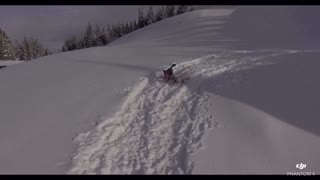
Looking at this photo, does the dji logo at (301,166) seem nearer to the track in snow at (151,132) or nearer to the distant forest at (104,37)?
the track in snow at (151,132)

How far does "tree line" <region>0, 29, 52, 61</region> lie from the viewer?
5672cm

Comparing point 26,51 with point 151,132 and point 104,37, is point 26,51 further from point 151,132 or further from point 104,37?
point 151,132

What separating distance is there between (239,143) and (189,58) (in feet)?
22.2

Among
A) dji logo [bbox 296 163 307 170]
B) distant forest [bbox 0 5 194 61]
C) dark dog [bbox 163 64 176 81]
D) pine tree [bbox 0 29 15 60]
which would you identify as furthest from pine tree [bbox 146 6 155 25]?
dji logo [bbox 296 163 307 170]

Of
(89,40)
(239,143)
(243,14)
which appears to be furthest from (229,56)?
(89,40)

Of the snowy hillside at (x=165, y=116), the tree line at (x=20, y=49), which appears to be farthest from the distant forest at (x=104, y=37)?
the snowy hillside at (x=165, y=116)

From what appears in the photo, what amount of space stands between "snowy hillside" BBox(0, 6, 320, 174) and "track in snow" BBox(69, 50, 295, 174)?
0.02 metres

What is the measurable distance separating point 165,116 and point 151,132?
2.81 ft

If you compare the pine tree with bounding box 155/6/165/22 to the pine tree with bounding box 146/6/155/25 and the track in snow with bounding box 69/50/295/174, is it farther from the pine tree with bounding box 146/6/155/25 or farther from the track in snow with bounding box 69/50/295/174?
the track in snow with bounding box 69/50/295/174

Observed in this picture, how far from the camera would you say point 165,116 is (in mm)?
9109

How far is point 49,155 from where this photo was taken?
7.59m

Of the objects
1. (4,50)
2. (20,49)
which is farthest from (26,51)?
(4,50)

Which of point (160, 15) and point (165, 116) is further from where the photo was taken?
point (160, 15)
